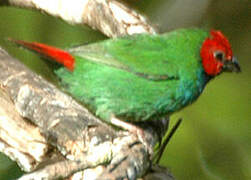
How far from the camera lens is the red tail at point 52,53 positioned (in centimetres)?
296

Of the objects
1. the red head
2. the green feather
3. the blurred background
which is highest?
the red head

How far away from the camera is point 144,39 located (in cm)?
329

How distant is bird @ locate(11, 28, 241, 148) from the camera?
3.17 meters

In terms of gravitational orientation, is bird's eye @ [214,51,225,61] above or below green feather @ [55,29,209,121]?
above

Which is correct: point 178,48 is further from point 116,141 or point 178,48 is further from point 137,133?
point 116,141

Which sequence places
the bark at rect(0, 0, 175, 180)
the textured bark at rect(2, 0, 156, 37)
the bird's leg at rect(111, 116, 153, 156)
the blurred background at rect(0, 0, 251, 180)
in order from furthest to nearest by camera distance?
the blurred background at rect(0, 0, 251, 180)
the textured bark at rect(2, 0, 156, 37)
the bird's leg at rect(111, 116, 153, 156)
the bark at rect(0, 0, 175, 180)

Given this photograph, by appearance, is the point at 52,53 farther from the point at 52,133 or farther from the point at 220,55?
the point at 220,55

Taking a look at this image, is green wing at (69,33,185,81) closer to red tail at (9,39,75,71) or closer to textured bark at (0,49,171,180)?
red tail at (9,39,75,71)

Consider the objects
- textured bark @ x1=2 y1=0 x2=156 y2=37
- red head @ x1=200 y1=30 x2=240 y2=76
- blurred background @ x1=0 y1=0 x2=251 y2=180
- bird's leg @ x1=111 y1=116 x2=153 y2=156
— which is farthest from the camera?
blurred background @ x1=0 y1=0 x2=251 y2=180

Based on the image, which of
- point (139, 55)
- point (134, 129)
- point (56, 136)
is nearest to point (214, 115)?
point (139, 55)

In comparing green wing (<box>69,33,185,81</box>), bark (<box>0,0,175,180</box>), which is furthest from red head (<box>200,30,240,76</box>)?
bark (<box>0,0,175,180</box>)

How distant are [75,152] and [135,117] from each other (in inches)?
22.0

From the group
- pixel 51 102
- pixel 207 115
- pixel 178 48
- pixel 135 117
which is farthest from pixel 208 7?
pixel 51 102

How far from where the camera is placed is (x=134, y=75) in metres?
3.19
